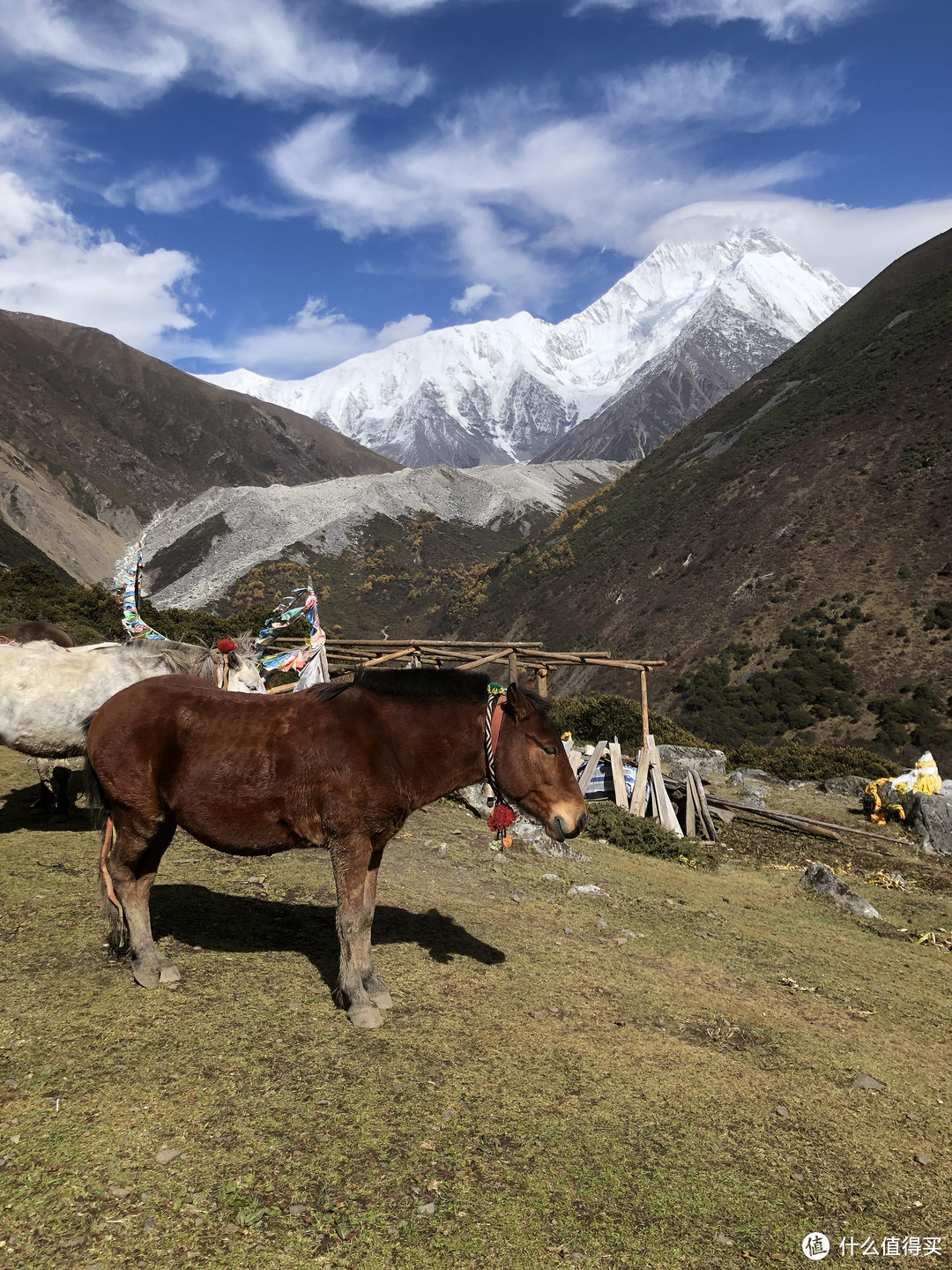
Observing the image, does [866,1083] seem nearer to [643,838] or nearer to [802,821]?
[643,838]

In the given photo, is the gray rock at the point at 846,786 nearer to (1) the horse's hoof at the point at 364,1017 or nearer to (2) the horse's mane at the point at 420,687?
(2) the horse's mane at the point at 420,687

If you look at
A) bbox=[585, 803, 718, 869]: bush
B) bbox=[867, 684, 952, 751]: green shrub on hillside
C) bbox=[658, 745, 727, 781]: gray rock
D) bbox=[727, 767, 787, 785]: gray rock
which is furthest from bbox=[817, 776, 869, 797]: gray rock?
bbox=[867, 684, 952, 751]: green shrub on hillside

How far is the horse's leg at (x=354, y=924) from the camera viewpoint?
15.0ft

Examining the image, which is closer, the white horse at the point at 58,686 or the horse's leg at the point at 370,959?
the horse's leg at the point at 370,959

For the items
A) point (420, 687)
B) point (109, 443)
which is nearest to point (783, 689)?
point (420, 687)

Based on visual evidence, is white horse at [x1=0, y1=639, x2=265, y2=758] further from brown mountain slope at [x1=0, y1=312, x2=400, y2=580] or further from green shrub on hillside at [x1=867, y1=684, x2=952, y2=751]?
brown mountain slope at [x1=0, y1=312, x2=400, y2=580]

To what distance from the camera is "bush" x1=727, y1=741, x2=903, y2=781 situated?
2452cm

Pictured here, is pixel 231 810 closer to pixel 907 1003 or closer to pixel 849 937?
pixel 907 1003

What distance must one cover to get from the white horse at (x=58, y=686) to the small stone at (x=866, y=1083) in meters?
6.10

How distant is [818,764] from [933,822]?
28.9 ft

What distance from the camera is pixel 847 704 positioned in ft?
113

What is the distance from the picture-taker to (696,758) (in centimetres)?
2481

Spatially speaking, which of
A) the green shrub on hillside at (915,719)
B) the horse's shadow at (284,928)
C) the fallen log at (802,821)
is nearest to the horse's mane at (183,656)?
the horse's shadow at (284,928)

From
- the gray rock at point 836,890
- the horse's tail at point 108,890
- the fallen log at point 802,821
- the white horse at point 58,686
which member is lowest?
the fallen log at point 802,821
